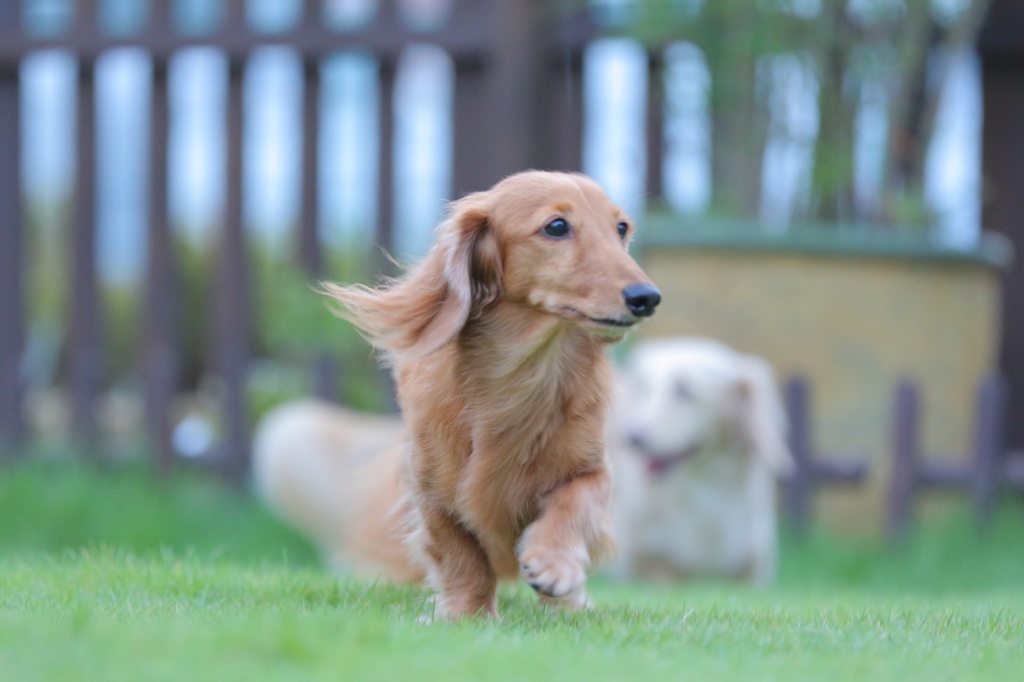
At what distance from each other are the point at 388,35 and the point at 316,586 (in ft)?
12.8

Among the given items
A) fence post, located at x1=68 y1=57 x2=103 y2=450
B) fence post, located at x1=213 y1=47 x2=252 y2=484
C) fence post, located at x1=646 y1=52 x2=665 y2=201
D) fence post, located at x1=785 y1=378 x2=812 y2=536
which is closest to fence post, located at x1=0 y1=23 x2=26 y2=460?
fence post, located at x1=68 y1=57 x2=103 y2=450

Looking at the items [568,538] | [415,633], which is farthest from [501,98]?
[415,633]

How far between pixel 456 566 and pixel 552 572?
0.42 m

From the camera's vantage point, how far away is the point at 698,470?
5.38m

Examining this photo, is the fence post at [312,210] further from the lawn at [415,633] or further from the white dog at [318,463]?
the lawn at [415,633]

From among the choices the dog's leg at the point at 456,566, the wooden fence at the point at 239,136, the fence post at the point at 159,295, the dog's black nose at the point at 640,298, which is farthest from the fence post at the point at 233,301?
the dog's black nose at the point at 640,298

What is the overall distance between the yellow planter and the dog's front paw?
3.68m

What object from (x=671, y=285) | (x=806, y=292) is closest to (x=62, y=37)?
(x=671, y=285)

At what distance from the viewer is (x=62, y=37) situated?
261 inches

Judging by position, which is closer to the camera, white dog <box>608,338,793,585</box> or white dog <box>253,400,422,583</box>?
white dog <box>608,338,793,585</box>

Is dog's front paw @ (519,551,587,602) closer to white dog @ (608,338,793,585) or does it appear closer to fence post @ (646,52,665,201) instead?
white dog @ (608,338,793,585)

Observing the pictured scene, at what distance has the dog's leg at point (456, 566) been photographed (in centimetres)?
293

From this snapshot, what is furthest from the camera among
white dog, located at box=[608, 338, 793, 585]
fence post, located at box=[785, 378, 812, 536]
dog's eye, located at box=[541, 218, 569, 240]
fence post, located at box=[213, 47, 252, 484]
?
Answer: fence post, located at box=[213, 47, 252, 484]

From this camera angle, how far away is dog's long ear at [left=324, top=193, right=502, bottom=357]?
9.84ft
